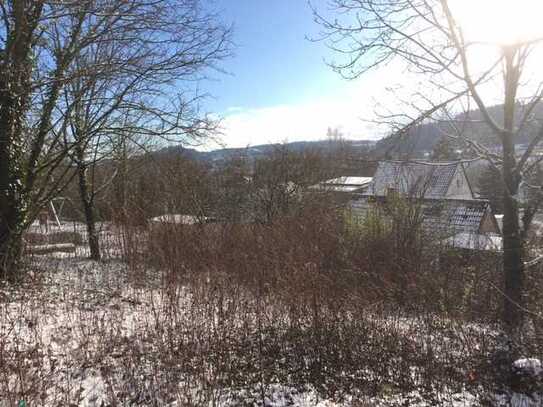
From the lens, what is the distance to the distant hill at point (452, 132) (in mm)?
5516

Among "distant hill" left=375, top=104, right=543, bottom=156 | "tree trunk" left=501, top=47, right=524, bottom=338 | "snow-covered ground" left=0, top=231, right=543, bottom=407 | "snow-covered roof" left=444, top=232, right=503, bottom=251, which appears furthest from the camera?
"snow-covered roof" left=444, top=232, right=503, bottom=251

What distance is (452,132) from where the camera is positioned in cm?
580

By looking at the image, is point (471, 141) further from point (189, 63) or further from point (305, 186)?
point (305, 186)

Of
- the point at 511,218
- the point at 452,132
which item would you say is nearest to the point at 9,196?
the point at 452,132

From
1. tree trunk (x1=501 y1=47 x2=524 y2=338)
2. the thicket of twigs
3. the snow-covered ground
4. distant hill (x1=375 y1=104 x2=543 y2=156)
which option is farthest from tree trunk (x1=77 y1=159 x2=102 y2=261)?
tree trunk (x1=501 y1=47 x2=524 y2=338)

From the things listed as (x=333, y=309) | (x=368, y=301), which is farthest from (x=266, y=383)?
(x=368, y=301)

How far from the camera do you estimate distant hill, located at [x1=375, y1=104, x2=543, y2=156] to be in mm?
5516

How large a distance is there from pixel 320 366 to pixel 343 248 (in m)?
4.39

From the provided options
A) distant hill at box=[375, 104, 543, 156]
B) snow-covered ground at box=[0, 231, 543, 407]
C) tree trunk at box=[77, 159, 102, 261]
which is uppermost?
distant hill at box=[375, 104, 543, 156]

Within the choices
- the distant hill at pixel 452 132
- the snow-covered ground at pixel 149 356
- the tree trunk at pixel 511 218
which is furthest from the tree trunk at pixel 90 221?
the tree trunk at pixel 511 218

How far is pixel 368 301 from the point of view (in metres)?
5.00

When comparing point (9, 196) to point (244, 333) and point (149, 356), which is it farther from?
point (244, 333)

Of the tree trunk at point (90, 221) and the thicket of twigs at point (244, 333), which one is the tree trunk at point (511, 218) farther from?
the tree trunk at point (90, 221)

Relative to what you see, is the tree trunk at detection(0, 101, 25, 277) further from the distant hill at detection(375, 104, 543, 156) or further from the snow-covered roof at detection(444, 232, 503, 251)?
the snow-covered roof at detection(444, 232, 503, 251)
